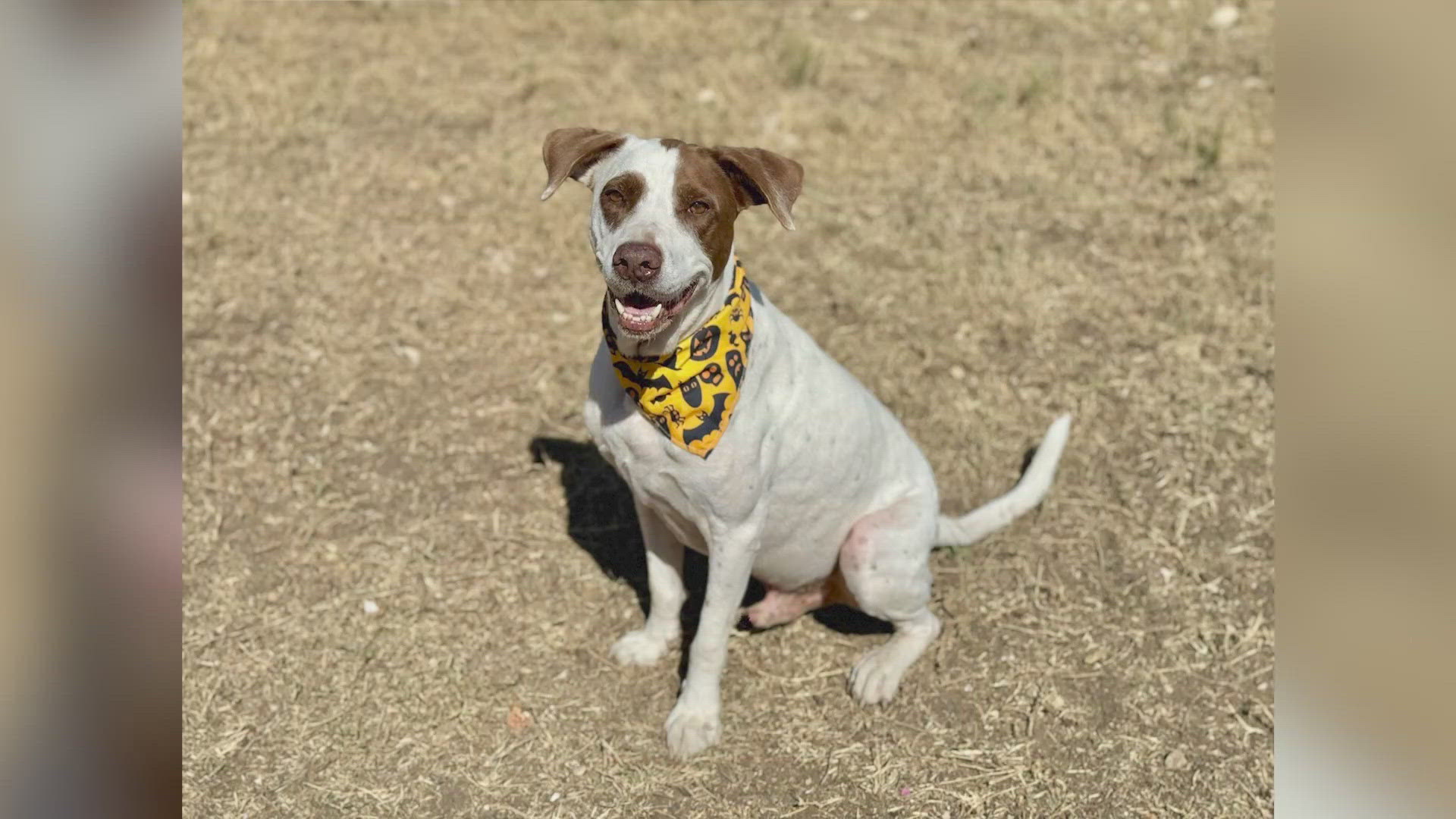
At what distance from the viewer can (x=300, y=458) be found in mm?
5633

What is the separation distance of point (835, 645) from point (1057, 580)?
Answer: 38.9 inches

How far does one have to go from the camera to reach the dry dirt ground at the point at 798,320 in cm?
436

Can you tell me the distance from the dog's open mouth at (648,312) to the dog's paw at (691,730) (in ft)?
4.91

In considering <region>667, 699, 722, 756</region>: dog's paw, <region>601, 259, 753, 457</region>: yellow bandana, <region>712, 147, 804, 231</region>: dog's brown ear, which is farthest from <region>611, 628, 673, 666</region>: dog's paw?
<region>712, 147, 804, 231</region>: dog's brown ear

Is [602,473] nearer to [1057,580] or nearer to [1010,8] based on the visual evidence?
[1057,580]

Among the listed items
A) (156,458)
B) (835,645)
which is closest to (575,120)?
(835,645)

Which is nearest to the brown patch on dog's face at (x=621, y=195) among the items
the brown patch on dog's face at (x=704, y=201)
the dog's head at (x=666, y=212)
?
the dog's head at (x=666, y=212)

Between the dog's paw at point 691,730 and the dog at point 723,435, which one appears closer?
the dog at point 723,435

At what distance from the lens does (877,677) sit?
4.58 m

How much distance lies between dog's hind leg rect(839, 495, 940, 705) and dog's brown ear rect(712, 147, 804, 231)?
49.1 inches

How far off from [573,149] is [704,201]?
0.46 m

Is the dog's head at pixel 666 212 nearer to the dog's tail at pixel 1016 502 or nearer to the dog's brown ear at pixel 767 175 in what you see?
the dog's brown ear at pixel 767 175

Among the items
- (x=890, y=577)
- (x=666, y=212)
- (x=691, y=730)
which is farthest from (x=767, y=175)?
(x=691, y=730)

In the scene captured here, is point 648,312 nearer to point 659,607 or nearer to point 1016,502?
point 659,607
